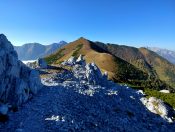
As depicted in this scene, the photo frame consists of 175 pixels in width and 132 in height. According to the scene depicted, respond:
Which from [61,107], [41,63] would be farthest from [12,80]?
[41,63]

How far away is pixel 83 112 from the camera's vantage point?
56.5m

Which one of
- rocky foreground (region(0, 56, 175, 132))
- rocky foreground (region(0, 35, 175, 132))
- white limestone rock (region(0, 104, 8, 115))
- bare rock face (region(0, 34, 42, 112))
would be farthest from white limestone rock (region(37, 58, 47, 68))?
white limestone rock (region(0, 104, 8, 115))

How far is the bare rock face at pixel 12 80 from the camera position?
168 feet

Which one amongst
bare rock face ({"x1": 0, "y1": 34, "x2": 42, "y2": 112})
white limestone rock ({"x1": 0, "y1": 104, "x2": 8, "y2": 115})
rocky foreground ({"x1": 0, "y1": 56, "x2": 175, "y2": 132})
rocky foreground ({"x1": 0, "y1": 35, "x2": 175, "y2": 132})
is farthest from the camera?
bare rock face ({"x1": 0, "y1": 34, "x2": 42, "y2": 112})

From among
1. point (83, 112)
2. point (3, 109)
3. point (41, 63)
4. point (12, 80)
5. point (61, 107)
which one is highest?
point (41, 63)

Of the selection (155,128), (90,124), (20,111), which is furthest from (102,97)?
(20,111)

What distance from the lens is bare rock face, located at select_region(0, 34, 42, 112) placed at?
2016 inches

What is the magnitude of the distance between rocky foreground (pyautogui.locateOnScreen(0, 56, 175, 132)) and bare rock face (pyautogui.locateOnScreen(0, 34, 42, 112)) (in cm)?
197

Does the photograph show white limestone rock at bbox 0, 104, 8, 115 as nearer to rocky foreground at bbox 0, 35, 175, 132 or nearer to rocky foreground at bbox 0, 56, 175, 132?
rocky foreground at bbox 0, 35, 175, 132

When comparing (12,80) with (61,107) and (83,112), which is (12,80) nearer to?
(61,107)

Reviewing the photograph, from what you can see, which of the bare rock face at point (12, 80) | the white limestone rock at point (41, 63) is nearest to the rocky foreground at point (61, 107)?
the bare rock face at point (12, 80)

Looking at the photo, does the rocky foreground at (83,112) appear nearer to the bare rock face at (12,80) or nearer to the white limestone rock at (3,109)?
the white limestone rock at (3,109)

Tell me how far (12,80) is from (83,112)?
48.9 ft

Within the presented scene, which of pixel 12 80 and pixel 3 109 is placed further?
pixel 12 80
